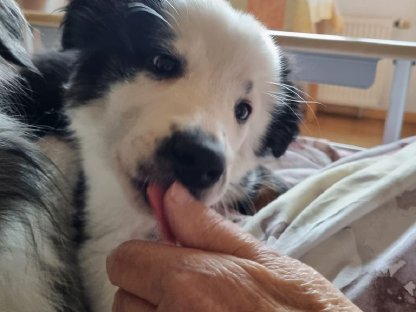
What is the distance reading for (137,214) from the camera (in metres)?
0.81

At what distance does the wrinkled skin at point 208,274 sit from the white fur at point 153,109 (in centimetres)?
19

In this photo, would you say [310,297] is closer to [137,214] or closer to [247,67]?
[137,214]

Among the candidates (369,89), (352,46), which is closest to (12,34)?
(352,46)

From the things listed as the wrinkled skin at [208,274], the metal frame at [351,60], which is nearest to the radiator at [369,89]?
the metal frame at [351,60]

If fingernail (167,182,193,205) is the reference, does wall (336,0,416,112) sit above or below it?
below

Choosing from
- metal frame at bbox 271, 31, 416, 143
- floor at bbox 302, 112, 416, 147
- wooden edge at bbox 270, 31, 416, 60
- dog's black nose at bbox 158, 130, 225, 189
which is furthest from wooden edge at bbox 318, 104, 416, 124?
dog's black nose at bbox 158, 130, 225, 189

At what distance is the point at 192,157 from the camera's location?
2.21 ft

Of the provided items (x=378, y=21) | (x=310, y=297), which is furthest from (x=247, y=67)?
(x=378, y=21)

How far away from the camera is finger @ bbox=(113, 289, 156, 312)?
50 centimetres

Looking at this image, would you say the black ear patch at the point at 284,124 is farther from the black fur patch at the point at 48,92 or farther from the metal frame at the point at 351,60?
the black fur patch at the point at 48,92

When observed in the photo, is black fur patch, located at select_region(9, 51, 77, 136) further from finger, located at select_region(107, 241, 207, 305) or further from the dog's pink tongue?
finger, located at select_region(107, 241, 207, 305)

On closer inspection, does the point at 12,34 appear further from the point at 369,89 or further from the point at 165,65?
the point at 369,89

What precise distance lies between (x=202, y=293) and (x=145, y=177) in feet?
0.87

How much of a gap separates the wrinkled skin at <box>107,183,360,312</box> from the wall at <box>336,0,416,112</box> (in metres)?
3.09
